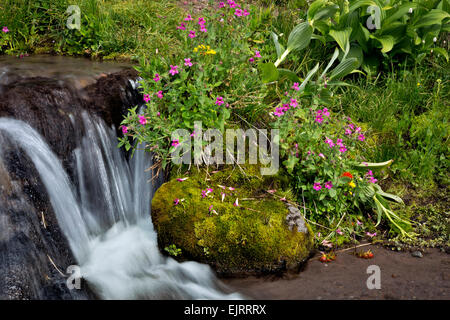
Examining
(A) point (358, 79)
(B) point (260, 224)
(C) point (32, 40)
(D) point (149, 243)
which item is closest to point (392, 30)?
(A) point (358, 79)

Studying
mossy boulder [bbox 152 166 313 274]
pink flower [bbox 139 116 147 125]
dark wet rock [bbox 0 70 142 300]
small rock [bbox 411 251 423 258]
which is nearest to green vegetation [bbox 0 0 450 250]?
pink flower [bbox 139 116 147 125]

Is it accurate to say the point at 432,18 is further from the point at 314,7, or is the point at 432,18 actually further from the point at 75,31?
the point at 75,31

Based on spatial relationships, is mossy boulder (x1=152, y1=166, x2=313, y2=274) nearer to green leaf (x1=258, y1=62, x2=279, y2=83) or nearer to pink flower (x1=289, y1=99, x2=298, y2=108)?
pink flower (x1=289, y1=99, x2=298, y2=108)

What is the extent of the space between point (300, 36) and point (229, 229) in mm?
2124

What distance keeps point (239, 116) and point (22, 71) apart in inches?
84.1

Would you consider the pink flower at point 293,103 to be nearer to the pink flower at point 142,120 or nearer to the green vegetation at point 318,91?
the green vegetation at point 318,91

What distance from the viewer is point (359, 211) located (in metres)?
3.59

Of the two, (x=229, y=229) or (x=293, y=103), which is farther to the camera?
(x=293, y=103)

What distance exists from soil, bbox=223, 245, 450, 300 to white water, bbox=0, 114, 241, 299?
0.27m

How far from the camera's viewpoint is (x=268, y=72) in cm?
376

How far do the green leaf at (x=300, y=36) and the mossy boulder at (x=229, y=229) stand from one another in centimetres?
166

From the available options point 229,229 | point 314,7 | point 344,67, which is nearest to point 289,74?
point 344,67

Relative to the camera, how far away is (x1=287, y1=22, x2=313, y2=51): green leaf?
4102 mm

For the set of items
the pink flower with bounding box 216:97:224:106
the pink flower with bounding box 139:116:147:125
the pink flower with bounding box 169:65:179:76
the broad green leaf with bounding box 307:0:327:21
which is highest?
the broad green leaf with bounding box 307:0:327:21
